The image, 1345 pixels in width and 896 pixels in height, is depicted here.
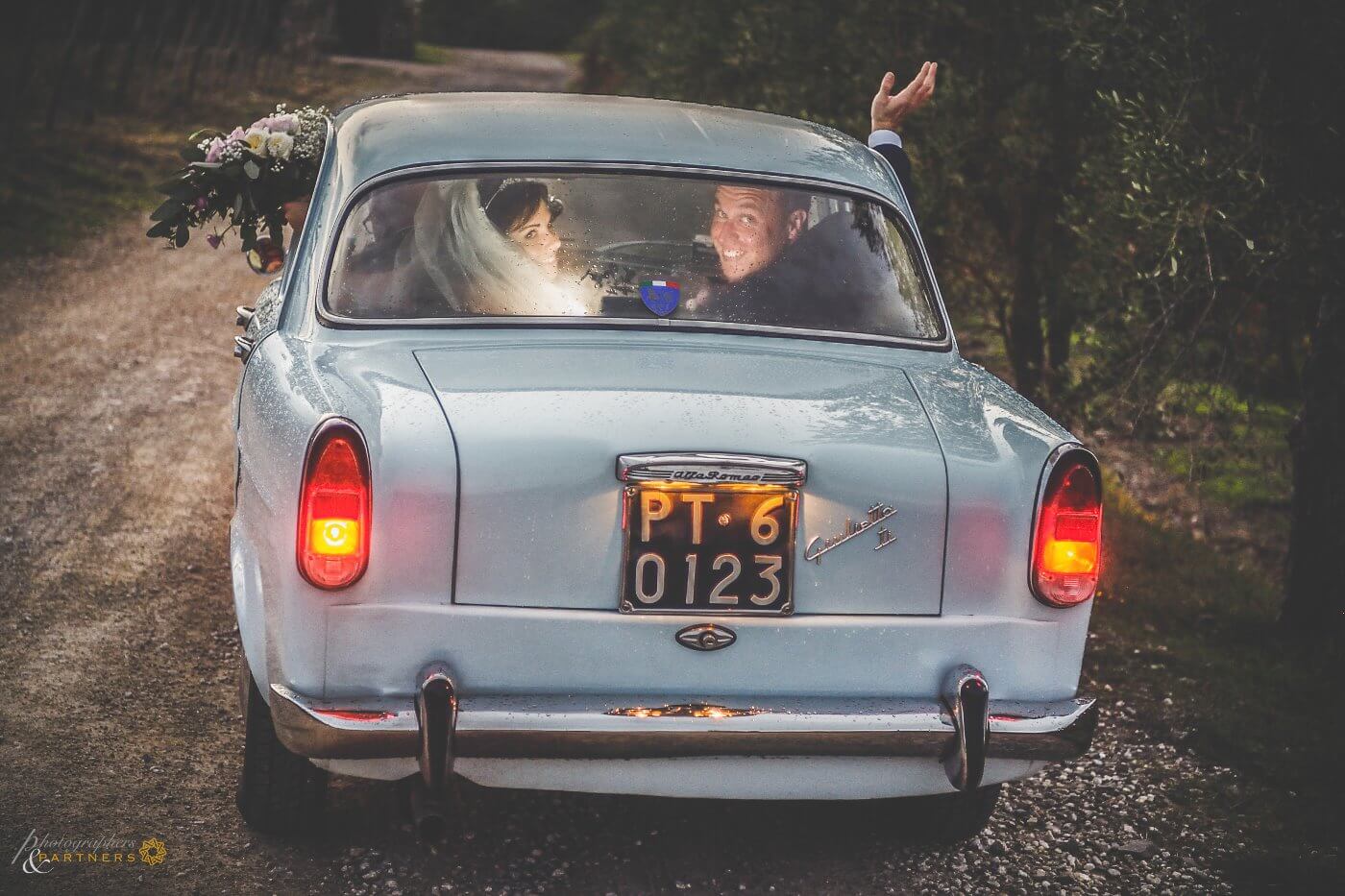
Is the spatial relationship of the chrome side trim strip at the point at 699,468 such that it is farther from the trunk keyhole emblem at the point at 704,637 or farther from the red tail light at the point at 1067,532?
the red tail light at the point at 1067,532

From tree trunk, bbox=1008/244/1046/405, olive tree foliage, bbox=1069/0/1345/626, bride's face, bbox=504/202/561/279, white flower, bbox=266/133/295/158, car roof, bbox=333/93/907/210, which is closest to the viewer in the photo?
bride's face, bbox=504/202/561/279

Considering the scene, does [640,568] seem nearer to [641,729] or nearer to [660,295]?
[641,729]

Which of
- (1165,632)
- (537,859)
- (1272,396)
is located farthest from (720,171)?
(1272,396)

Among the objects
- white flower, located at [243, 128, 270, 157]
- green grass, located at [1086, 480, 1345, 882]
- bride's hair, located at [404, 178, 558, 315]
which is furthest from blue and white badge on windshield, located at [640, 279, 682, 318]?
green grass, located at [1086, 480, 1345, 882]

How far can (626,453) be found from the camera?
3.26m

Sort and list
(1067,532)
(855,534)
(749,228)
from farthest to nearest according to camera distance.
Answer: (749,228), (1067,532), (855,534)

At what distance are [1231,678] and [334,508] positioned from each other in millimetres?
4085

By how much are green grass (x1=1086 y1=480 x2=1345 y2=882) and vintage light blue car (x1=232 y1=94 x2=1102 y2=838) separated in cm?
130

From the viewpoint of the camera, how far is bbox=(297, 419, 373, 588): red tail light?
10.5ft

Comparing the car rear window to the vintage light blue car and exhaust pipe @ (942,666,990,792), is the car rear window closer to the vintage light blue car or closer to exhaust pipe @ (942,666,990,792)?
the vintage light blue car

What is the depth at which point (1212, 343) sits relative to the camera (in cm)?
732

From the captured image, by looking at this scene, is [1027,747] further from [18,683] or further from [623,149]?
[18,683]

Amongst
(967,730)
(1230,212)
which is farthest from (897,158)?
(967,730)

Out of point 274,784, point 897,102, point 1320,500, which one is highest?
point 897,102
